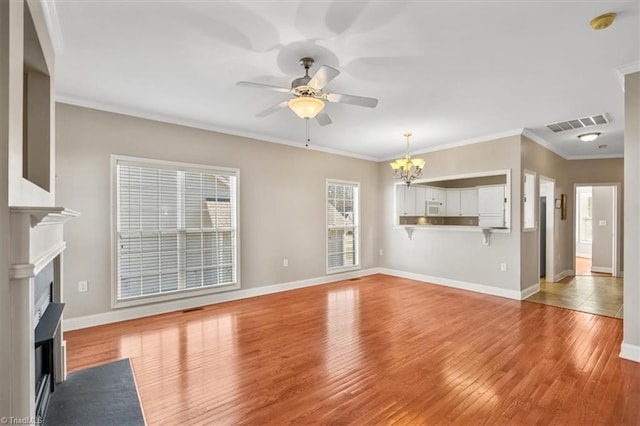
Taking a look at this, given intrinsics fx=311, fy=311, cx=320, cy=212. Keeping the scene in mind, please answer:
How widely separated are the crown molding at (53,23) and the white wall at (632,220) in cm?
472

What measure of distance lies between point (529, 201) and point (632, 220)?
8.48 ft

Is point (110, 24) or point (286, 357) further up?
point (110, 24)

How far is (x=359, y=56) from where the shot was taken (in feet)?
8.80

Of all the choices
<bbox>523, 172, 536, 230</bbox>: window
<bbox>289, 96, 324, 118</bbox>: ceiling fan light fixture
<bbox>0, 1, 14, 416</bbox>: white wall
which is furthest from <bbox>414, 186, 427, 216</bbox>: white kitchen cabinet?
<bbox>0, 1, 14, 416</bbox>: white wall

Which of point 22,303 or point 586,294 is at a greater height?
point 22,303

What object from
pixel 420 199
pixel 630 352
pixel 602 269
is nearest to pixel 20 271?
pixel 630 352

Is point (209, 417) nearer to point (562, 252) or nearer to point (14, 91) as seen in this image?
point (14, 91)

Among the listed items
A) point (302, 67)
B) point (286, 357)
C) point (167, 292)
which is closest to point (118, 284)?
point (167, 292)

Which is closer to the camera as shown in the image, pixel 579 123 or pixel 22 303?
pixel 22 303

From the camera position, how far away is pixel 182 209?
175 inches

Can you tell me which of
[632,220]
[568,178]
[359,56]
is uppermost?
[359,56]

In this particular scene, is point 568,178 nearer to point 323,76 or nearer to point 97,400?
point 323,76

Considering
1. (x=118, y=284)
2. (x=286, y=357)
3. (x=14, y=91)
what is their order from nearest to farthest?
(x=14, y=91)
(x=286, y=357)
(x=118, y=284)

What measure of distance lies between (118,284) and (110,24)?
2.99 m
